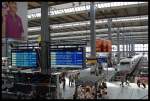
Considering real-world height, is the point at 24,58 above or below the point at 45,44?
below

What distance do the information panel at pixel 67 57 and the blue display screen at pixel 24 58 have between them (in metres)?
1.07

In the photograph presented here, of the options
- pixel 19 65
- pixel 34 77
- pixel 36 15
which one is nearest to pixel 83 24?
pixel 36 15

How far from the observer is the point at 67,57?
48.8ft

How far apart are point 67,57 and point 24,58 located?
2.77 meters

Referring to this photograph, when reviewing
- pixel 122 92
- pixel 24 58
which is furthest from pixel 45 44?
pixel 122 92

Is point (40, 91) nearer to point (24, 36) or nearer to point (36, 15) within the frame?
point (24, 36)

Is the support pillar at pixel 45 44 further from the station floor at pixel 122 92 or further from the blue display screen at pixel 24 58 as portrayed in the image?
the station floor at pixel 122 92

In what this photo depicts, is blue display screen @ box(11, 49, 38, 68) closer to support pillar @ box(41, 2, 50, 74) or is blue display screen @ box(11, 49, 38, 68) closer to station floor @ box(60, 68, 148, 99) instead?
support pillar @ box(41, 2, 50, 74)

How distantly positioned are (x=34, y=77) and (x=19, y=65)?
10.9ft

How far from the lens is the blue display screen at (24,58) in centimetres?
1534

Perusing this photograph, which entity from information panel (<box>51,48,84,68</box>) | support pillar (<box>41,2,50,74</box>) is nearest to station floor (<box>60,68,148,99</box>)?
information panel (<box>51,48,84,68</box>)

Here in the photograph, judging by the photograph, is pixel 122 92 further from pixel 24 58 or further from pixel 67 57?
pixel 24 58

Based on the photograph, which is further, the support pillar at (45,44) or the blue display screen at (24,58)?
the blue display screen at (24,58)

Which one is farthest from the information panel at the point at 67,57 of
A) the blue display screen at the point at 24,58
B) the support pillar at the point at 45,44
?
the support pillar at the point at 45,44
